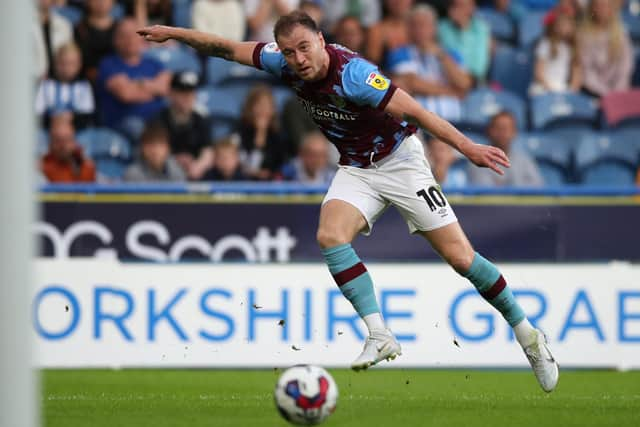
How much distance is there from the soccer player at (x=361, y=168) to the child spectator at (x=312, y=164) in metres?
4.13

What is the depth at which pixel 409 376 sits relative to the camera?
1009 cm

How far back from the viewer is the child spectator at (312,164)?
1216 cm

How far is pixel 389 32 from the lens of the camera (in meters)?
13.4

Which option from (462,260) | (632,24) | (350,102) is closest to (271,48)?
(350,102)

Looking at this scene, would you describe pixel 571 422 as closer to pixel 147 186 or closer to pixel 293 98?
pixel 147 186

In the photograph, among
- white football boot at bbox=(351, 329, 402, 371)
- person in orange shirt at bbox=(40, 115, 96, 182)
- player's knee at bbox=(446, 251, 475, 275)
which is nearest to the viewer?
white football boot at bbox=(351, 329, 402, 371)

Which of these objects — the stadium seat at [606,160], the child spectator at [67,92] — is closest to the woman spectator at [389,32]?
the stadium seat at [606,160]

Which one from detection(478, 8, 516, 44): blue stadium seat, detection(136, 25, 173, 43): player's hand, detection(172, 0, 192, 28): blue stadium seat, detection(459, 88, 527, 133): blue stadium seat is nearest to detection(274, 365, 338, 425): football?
detection(136, 25, 173, 43): player's hand

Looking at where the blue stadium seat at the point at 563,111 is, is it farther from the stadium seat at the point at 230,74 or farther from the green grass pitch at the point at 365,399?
the green grass pitch at the point at 365,399

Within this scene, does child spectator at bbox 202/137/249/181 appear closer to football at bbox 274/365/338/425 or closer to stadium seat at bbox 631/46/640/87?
stadium seat at bbox 631/46/640/87

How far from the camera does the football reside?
20.8ft

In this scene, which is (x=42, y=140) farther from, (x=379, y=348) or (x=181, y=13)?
(x=379, y=348)

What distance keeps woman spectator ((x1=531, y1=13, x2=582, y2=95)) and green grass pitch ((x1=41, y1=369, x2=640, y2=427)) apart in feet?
14.0

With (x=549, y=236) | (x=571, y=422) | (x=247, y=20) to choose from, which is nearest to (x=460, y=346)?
(x=549, y=236)
